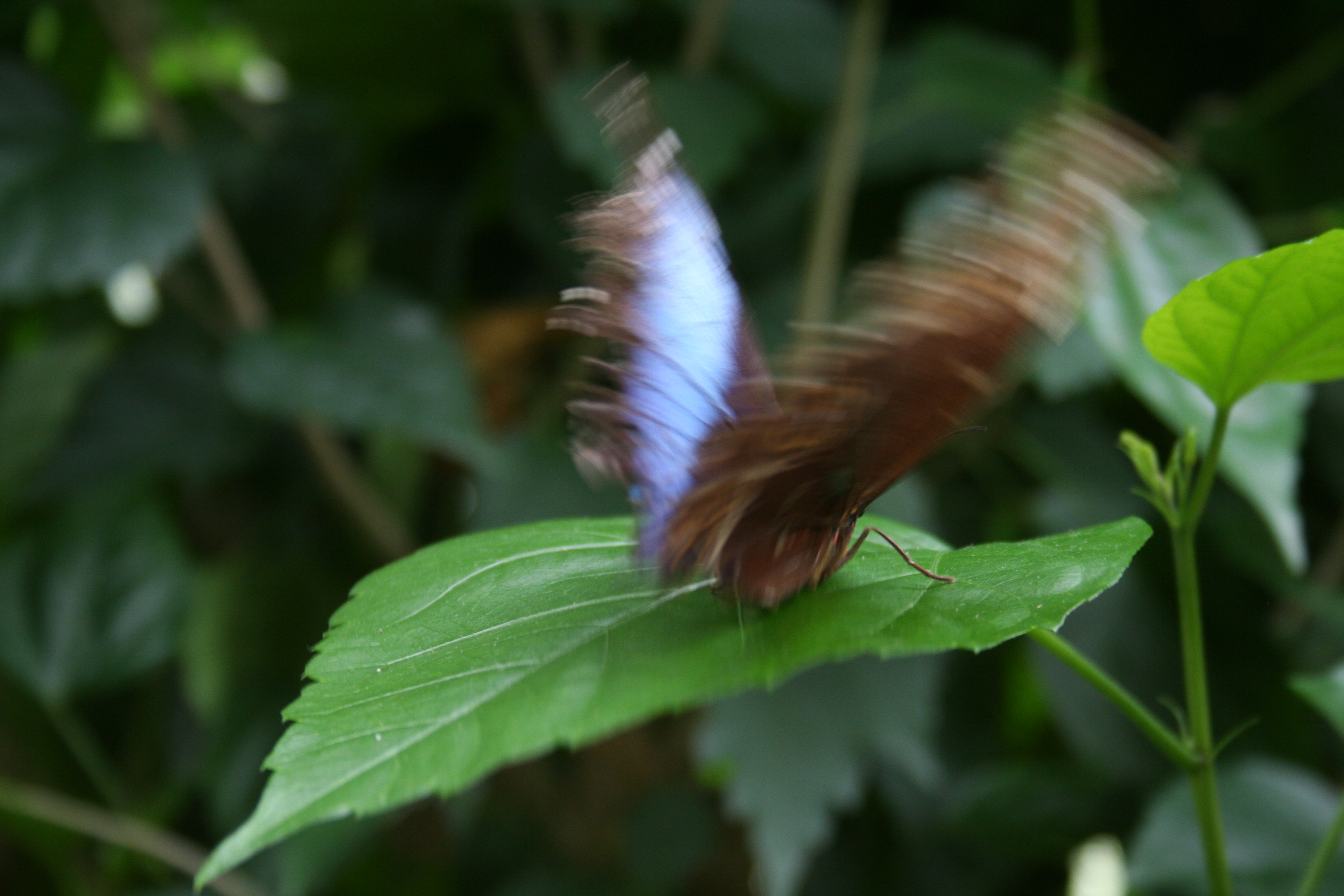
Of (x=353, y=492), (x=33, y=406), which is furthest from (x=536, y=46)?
(x=33, y=406)

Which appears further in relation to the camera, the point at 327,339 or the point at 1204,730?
the point at 327,339

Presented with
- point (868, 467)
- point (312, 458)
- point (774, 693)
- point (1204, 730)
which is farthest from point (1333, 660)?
point (312, 458)

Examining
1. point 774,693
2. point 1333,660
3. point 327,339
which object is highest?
point 327,339

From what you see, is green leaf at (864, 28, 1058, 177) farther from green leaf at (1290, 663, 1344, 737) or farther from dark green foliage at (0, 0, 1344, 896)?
green leaf at (1290, 663, 1344, 737)

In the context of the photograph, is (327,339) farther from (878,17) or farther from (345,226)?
(878,17)

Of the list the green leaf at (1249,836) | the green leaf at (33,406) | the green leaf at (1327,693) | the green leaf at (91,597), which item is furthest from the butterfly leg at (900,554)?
the green leaf at (33,406)
